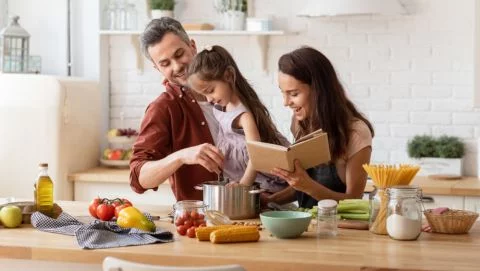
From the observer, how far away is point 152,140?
12.8 feet

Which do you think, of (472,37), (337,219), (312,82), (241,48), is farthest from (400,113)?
(337,219)

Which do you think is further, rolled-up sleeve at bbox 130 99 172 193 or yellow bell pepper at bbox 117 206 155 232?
rolled-up sleeve at bbox 130 99 172 193

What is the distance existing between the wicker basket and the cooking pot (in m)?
0.69

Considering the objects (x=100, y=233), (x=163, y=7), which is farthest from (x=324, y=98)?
(x=163, y=7)

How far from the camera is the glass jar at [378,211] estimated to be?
10.4ft

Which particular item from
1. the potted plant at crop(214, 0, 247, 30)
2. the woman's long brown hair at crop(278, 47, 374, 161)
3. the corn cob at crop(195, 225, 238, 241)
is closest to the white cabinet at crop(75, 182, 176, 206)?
the potted plant at crop(214, 0, 247, 30)

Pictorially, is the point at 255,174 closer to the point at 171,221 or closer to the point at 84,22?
the point at 171,221

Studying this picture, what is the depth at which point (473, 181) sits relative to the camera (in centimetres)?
540

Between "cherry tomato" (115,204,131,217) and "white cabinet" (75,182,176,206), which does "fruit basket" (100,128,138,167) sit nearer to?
"white cabinet" (75,182,176,206)

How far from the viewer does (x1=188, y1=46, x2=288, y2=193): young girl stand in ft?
12.6

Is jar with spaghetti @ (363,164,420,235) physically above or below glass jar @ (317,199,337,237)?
above

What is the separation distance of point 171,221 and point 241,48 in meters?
2.80

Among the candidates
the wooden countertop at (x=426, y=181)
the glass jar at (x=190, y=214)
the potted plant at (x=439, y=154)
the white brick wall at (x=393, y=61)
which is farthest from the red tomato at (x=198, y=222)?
the white brick wall at (x=393, y=61)

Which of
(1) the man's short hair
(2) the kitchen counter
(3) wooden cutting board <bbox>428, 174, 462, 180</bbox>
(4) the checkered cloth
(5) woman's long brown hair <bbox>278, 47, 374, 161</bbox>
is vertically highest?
(1) the man's short hair
